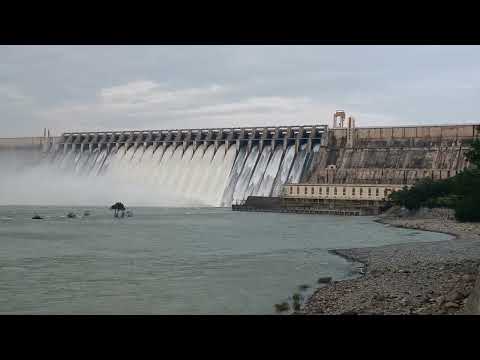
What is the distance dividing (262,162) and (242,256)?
45.2 m

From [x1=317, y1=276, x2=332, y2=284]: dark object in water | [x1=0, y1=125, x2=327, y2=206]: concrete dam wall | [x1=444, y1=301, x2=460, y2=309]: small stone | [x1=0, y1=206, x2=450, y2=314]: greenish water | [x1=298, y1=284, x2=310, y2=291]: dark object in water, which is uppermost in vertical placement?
[x1=0, y1=125, x2=327, y2=206]: concrete dam wall

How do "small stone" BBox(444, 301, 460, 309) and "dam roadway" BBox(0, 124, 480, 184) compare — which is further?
"dam roadway" BBox(0, 124, 480, 184)

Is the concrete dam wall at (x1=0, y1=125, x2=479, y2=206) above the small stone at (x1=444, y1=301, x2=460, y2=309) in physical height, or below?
above

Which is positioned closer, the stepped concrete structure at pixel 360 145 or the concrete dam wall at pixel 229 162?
the stepped concrete structure at pixel 360 145

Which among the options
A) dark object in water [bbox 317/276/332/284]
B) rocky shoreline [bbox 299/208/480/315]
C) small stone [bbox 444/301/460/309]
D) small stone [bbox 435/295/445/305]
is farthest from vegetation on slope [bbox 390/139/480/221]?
small stone [bbox 444/301/460/309]

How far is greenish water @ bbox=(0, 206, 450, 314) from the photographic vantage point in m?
13.4

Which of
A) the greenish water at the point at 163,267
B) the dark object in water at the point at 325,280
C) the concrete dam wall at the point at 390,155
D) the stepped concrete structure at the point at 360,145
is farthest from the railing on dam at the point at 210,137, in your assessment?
the dark object in water at the point at 325,280

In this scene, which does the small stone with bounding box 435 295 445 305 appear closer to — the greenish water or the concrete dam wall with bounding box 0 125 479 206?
the greenish water

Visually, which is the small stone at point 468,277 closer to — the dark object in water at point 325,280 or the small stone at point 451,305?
the small stone at point 451,305

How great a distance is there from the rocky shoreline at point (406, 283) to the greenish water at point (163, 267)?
3.87 ft

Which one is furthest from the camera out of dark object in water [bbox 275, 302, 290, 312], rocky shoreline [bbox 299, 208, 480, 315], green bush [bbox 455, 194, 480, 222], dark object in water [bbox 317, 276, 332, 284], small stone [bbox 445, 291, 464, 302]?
green bush [bbox 455, 194, 480, 222]

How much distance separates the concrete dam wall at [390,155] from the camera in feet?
199

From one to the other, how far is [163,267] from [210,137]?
5357 cm

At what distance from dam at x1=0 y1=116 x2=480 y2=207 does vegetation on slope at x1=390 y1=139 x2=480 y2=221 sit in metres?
8.06
